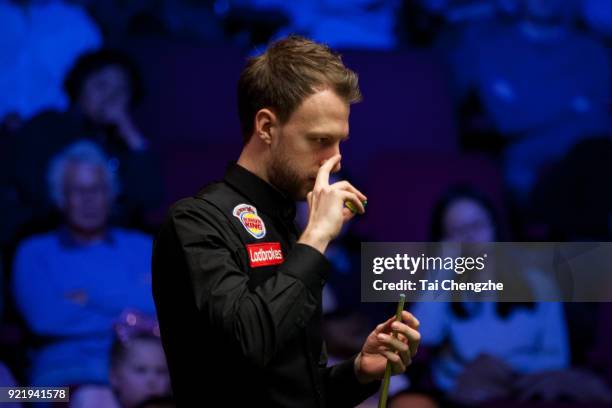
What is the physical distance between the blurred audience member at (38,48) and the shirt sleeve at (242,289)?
248 cm

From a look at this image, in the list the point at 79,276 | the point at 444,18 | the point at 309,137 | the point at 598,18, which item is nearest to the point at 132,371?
the point at 79,276

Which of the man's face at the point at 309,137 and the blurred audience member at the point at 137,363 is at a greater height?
the man's face at the point at 309,137

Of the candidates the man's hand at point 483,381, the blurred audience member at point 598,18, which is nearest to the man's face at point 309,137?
the man's hand at point 483,381

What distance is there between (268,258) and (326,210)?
0.62 feet

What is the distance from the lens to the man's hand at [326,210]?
5.15ft

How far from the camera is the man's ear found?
5.71ft

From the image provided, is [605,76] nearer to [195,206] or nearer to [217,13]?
[217,13]

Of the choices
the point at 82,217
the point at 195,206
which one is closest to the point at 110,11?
the point at 82,217

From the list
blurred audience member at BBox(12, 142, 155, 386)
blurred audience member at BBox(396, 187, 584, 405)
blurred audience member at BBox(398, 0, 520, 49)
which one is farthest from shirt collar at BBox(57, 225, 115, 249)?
blurred audience member at BBox(398, 0, 520, 49)

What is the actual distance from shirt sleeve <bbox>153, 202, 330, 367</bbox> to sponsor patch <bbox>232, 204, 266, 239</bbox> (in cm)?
7

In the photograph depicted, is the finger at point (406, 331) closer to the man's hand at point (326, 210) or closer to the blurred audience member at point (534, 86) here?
the man's hand at point (326, 210)

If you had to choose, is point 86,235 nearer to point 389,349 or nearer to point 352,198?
point 389,349

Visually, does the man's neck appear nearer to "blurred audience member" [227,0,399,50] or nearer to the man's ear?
"blurred audience member" [227,0,399,50]

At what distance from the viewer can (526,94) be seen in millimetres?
4305
